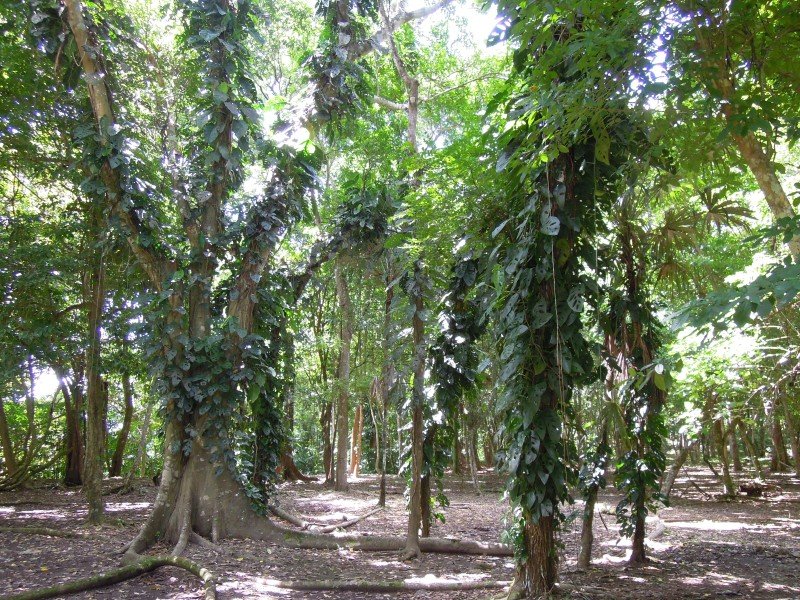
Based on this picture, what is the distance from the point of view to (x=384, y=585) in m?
5.51

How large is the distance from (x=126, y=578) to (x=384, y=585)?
96.0 inches

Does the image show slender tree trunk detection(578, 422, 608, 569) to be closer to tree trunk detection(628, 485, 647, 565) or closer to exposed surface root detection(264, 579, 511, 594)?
tree trunk detection(628, 485, 647, 565)

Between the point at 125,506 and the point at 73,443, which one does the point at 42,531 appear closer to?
the point at 125,506

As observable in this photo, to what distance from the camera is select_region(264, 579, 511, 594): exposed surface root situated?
17.8 ft

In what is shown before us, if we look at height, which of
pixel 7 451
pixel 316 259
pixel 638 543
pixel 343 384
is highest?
pixel 316 259

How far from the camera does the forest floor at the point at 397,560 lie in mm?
5242

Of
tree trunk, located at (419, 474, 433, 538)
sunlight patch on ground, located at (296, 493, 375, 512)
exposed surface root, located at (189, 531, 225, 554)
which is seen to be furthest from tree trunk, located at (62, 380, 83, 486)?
tree trunk, located at (419, 474, 433, 538)

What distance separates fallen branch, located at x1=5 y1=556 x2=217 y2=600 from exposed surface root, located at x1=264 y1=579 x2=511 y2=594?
0.67 metres

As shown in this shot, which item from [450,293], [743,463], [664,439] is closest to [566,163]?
[450,293]

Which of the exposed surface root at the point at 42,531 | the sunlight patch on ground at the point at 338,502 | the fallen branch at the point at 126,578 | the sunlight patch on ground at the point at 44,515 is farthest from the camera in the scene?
the sunlight patch on ground at the point at 338,502

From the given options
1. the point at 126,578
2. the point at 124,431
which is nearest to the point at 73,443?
the point at 124,431

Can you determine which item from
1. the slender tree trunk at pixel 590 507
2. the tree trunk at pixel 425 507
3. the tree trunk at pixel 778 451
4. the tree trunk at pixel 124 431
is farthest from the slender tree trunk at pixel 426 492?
the tree trunk at pixel 778 451

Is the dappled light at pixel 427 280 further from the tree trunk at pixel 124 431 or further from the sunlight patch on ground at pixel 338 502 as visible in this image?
the tree trunk at pixel 124 431

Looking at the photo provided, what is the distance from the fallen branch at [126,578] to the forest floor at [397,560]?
0.26ft
